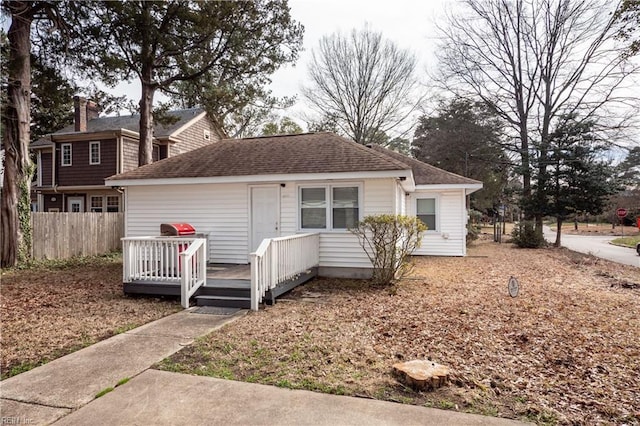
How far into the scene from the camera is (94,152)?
67.3ft

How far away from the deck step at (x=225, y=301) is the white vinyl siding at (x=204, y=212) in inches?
123

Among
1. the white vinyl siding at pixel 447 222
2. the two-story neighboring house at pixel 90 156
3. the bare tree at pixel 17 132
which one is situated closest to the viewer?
the bare tree at pixel 17 132

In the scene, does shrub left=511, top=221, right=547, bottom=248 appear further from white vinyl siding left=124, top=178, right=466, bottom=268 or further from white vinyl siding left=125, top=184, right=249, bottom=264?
white vinyl siding left=125, top=184, right=249, bottom=264

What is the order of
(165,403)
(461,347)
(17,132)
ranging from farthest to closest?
1. (17,132)
2. (461,347)
3. (165,403)

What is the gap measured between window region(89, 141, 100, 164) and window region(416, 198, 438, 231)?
16997 mm

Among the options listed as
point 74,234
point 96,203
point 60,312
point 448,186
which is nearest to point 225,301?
point 60,312

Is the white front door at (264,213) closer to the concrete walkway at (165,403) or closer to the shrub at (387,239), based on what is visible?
the shrub at (387,239)

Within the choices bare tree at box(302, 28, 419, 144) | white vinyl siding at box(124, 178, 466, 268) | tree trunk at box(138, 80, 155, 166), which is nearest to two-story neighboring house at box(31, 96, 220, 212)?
tree trunk at box(138, 80, 155, 166)

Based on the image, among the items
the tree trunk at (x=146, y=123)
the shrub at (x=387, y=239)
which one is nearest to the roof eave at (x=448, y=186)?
the shrub at (x=387, y=239)

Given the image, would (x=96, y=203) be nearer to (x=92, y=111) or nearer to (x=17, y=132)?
(x=92, y=111)

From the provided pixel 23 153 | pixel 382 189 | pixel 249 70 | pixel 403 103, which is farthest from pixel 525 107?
pixel 23 153

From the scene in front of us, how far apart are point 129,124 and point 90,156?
3.19m

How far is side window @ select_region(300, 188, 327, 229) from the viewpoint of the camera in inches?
374

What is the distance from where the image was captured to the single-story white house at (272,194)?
9.12 meters
